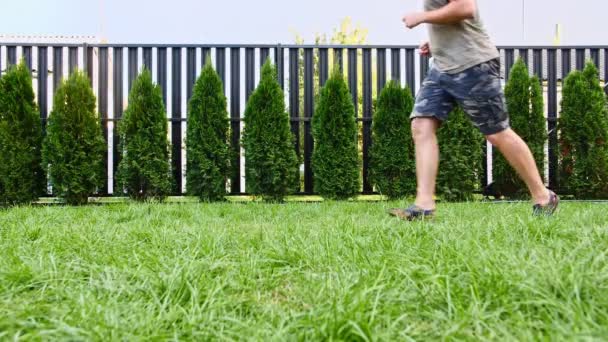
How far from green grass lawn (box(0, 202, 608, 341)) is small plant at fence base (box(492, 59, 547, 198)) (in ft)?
14.3

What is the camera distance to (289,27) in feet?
46.4

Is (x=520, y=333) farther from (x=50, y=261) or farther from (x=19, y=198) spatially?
(x=19, y=198)

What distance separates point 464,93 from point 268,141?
325 cm

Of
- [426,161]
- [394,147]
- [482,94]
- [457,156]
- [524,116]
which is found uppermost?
[524,116]

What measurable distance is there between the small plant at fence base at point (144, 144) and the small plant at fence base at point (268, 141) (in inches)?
40.5

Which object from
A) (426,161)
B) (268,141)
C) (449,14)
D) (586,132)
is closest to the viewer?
(449,14)

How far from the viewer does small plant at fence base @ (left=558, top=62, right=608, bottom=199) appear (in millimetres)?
5992

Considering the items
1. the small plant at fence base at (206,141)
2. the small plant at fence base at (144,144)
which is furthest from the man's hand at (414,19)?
the small plant at fence base at (144,144)

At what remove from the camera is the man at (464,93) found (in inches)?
114

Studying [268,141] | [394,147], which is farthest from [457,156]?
[268,141]

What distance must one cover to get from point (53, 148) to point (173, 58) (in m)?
1.83

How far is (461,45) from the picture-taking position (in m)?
2.95

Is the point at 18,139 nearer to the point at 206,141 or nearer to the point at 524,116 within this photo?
the point at 206,141

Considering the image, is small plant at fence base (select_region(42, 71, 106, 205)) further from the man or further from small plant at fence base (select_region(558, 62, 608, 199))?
small plant at fence base (select_region(558, 62, 608, 199))
